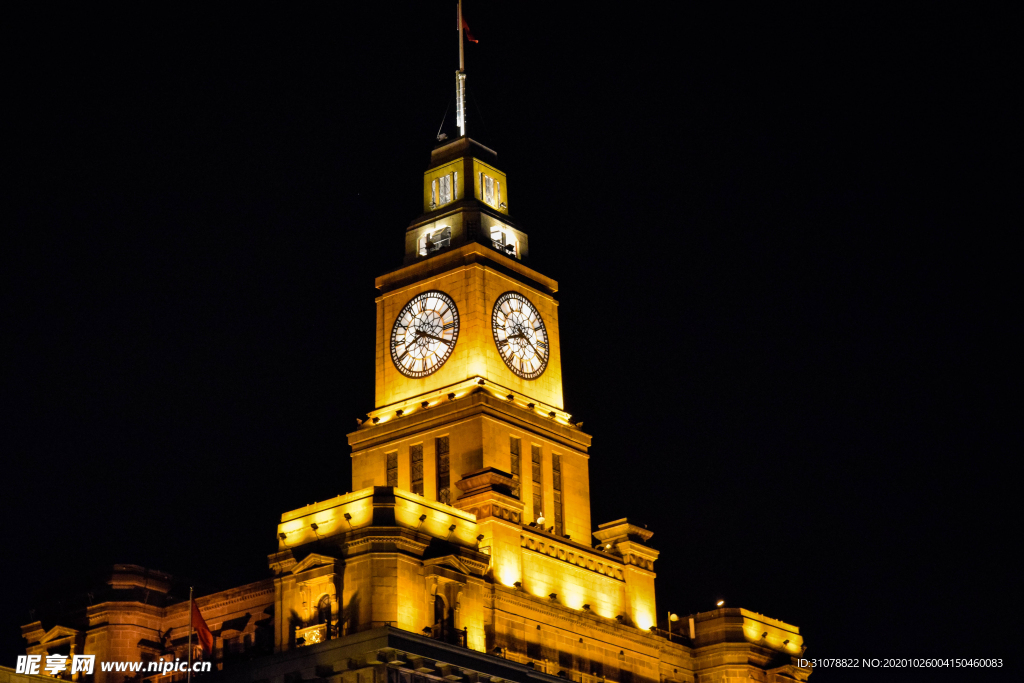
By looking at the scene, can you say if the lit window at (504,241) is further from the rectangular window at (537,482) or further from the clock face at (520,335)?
the rectangular window at (537,482)

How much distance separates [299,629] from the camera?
3994 inches

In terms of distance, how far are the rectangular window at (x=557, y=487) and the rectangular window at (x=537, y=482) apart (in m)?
1.21

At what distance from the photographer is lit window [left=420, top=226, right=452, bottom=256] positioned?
129625mm

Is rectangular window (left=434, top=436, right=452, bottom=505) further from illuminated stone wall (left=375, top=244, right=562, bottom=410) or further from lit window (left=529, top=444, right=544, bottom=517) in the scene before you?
lit window (left=529, top=444, right=544, bottom=517)

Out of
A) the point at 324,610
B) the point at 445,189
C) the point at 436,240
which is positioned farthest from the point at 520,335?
the point at 324,610

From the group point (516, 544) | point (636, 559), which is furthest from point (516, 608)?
point (636, 559)

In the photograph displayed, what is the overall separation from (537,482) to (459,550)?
1763 centimetres

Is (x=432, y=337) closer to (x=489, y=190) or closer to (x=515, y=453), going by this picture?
(x=515, y=453)

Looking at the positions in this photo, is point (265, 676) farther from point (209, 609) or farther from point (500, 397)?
point (500, 397)

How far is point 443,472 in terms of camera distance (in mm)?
119500

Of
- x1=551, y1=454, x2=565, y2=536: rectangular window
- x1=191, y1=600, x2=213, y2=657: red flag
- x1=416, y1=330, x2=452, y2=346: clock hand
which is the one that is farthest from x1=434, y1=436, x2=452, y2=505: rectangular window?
x1=191, y1=600, x2=213, y2=657: red flag

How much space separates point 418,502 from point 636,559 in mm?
22371

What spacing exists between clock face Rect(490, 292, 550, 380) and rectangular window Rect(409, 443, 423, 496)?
27.5 ft

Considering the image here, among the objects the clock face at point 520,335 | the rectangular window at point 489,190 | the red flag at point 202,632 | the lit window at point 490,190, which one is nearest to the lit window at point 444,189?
the lit window at point 490,190
